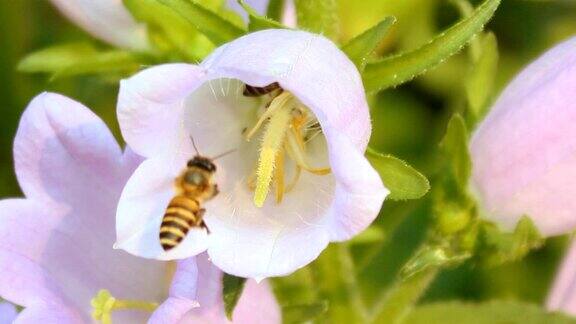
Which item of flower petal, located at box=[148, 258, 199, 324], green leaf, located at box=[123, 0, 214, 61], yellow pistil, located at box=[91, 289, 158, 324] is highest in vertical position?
green leaf, located at box=[123, 0, 214, 61]

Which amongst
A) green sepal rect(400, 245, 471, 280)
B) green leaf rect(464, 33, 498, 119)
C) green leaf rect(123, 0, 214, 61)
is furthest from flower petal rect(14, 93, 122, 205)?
green leaf rect(464, 33, 498, 119)

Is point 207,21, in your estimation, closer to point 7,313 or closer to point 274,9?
point 274,9

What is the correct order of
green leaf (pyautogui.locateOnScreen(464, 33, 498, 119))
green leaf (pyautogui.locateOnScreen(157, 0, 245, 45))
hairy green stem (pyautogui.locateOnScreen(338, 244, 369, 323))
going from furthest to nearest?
hairy green stem (pyautogui.locateOnScreen(338, 244, 369, 323)), green leaf (pyautogui.locateOnScreen(464, 33, 498, 119)), green leaf (pyautogui.locateOnScreen(157, 0, 245, 45))

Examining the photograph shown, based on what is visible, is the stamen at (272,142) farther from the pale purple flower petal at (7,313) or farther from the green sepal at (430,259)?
the pale purple flower petal at (7,313)

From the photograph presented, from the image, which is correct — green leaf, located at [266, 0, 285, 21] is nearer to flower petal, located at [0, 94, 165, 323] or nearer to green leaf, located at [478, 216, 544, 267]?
flower petal, located at [0, 94, 165, 323]

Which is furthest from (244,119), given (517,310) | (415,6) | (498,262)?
(415,6)

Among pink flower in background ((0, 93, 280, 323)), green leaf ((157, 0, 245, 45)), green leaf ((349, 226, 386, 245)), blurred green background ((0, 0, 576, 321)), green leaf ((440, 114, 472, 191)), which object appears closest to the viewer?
green leaf ((157, 0, 245, 45))

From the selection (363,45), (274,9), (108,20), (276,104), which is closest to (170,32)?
(108,20)
